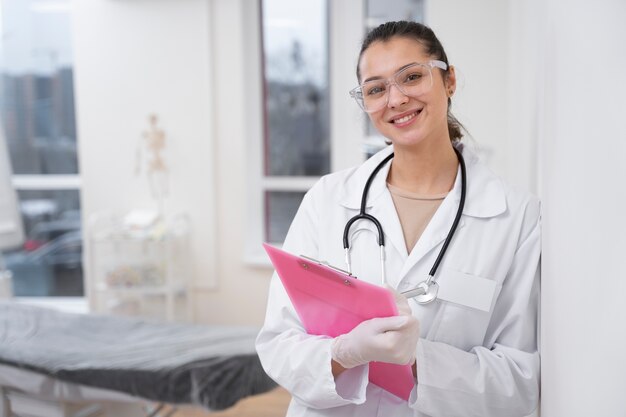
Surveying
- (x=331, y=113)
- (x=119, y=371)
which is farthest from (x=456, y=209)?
(x=331, y=113)

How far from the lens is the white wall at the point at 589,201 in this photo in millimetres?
592

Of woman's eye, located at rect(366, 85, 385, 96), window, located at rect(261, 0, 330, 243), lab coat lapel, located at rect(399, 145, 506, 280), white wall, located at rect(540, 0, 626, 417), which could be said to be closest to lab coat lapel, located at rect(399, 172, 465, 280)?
lab coat lapel, located at rect(399, 145, 506, 280)

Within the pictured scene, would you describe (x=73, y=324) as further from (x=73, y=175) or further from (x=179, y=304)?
(x=73, y=175)

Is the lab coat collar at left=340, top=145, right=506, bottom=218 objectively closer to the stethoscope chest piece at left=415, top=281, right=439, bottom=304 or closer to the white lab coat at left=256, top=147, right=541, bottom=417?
the white lab coat at left=256, top=147, right=541, bottom=417

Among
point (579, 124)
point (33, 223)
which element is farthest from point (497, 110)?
point (33, 223)

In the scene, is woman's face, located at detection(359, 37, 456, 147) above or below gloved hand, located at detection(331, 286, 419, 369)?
above

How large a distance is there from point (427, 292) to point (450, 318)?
3.2 inches

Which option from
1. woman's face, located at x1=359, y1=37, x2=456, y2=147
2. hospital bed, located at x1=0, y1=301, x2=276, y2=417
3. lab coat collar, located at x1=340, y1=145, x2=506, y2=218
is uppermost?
woman's face, located at x1=359, y1=37, x2=456, y2=147

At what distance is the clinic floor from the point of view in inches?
113

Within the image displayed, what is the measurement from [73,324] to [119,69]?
168 cm

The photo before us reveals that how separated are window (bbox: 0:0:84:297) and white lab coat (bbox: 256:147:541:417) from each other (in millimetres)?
3444

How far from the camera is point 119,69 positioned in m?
3.83

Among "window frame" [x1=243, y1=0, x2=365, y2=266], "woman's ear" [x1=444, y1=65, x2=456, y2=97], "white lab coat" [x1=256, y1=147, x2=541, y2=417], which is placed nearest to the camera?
"white lab coat" [x1=256, y1=147, x2=541, y2=417]

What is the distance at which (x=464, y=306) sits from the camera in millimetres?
1111
